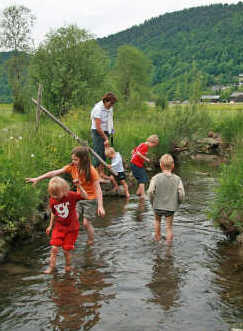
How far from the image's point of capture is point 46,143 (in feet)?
→ 34.7

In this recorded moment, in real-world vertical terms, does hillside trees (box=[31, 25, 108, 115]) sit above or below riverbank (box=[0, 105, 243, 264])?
above

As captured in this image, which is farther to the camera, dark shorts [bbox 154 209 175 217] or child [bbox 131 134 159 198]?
child [bbox 131 134 159 198]

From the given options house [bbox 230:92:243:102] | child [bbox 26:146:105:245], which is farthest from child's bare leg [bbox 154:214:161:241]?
house [bbox 230:92:243:102]

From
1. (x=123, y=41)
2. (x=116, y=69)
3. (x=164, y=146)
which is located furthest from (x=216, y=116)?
(x=123, y=41)

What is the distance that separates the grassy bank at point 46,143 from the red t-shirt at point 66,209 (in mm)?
1011

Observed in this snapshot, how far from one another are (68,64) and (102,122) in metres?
30.2

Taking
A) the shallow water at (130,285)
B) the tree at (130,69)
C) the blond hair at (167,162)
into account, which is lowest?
the shallow water at (130,285)

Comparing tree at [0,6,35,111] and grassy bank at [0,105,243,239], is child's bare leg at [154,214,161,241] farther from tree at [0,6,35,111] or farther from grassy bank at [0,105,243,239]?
tree at [0,6,35,111]

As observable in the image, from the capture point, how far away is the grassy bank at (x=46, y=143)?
703 centimetres

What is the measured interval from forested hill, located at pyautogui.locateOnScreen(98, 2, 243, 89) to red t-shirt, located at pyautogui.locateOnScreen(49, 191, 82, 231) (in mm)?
84610

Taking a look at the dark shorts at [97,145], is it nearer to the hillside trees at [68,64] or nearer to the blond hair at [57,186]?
the blond hair at [57,186]

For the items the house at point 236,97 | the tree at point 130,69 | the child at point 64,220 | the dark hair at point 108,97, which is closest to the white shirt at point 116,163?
the dark hair at point 108,97

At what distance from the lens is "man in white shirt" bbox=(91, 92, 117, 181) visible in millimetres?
10195

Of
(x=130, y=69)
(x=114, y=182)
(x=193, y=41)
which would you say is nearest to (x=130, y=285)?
(x=114, y=182)
